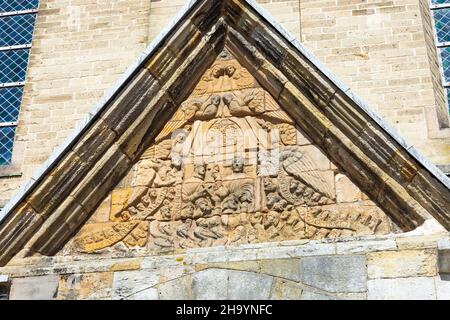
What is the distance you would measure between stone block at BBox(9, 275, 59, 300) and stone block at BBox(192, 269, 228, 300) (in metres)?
1.15

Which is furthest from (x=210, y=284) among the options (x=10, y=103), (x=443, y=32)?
(x=443, y=32)

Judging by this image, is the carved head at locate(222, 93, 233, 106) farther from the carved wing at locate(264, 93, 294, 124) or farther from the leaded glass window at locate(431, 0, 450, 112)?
the leaded glass window at locate(431, 0, 450, 112)

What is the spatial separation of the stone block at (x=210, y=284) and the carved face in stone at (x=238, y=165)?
92 centimetres

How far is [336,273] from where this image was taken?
7055 mm

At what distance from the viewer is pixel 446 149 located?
432 inches

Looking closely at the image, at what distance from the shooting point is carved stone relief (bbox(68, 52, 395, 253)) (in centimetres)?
745

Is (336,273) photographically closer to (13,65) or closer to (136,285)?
(136,285)

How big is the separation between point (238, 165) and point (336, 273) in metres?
1.30

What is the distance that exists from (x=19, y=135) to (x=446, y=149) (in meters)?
5.34

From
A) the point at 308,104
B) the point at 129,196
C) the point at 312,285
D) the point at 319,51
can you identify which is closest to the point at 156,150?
the point at 129,196

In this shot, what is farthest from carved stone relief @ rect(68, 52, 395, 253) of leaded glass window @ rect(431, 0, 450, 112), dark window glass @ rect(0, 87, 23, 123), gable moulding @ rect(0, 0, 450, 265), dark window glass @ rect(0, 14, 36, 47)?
dark window glass @ rect(0, 14, 36, 47)

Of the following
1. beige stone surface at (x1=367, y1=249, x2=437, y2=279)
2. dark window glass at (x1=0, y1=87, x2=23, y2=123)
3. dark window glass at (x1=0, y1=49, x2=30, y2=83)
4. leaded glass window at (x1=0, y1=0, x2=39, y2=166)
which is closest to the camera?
beige stone surface at (x1=367, y1=249, x2=437, y2=279)
